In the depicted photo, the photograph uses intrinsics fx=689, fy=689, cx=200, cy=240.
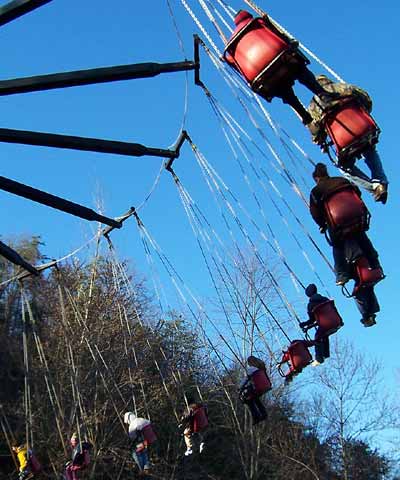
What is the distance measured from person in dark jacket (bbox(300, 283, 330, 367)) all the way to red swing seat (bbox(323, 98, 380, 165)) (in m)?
2.20

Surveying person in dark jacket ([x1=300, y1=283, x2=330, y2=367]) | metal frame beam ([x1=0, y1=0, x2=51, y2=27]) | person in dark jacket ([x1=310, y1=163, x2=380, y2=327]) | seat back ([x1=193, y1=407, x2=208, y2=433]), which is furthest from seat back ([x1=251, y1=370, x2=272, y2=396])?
metal frame beam ([x1=0, y1=0, x2=51, y2=27])

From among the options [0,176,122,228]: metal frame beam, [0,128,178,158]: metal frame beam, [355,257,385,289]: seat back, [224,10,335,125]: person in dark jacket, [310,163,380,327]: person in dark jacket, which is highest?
[0,176,122,228]: metal frame beam

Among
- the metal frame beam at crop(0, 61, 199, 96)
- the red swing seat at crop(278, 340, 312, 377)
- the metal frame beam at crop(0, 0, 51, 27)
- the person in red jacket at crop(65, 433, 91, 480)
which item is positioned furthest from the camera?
the person in red jacket at crop(65, 433, 91, 480)

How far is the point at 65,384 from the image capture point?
67.8 ft

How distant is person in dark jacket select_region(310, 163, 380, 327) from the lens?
17.0ft

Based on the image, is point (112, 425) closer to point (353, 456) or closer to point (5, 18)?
point (353, 456)

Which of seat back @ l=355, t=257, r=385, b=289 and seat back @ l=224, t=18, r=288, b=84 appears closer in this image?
seat back @ l=224, t=18, r=288, b=84

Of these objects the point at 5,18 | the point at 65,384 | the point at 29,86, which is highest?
the point at 65,384

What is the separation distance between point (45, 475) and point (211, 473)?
6.02 metres

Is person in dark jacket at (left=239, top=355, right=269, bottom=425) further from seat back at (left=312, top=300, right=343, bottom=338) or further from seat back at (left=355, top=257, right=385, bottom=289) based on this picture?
seat back at (left=355, top=257, right=385, bottom=289)

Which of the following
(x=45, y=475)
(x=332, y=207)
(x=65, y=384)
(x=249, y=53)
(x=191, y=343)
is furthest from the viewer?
(x=191, y=343)

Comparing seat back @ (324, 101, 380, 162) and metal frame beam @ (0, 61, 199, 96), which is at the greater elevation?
metal frame beam @ (0, 61, 199, 96)

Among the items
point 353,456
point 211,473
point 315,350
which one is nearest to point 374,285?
point 315,350

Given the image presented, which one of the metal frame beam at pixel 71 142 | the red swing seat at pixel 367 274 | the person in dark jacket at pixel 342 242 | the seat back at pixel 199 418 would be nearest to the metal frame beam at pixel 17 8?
the metal frame beam at pixel 71 142
